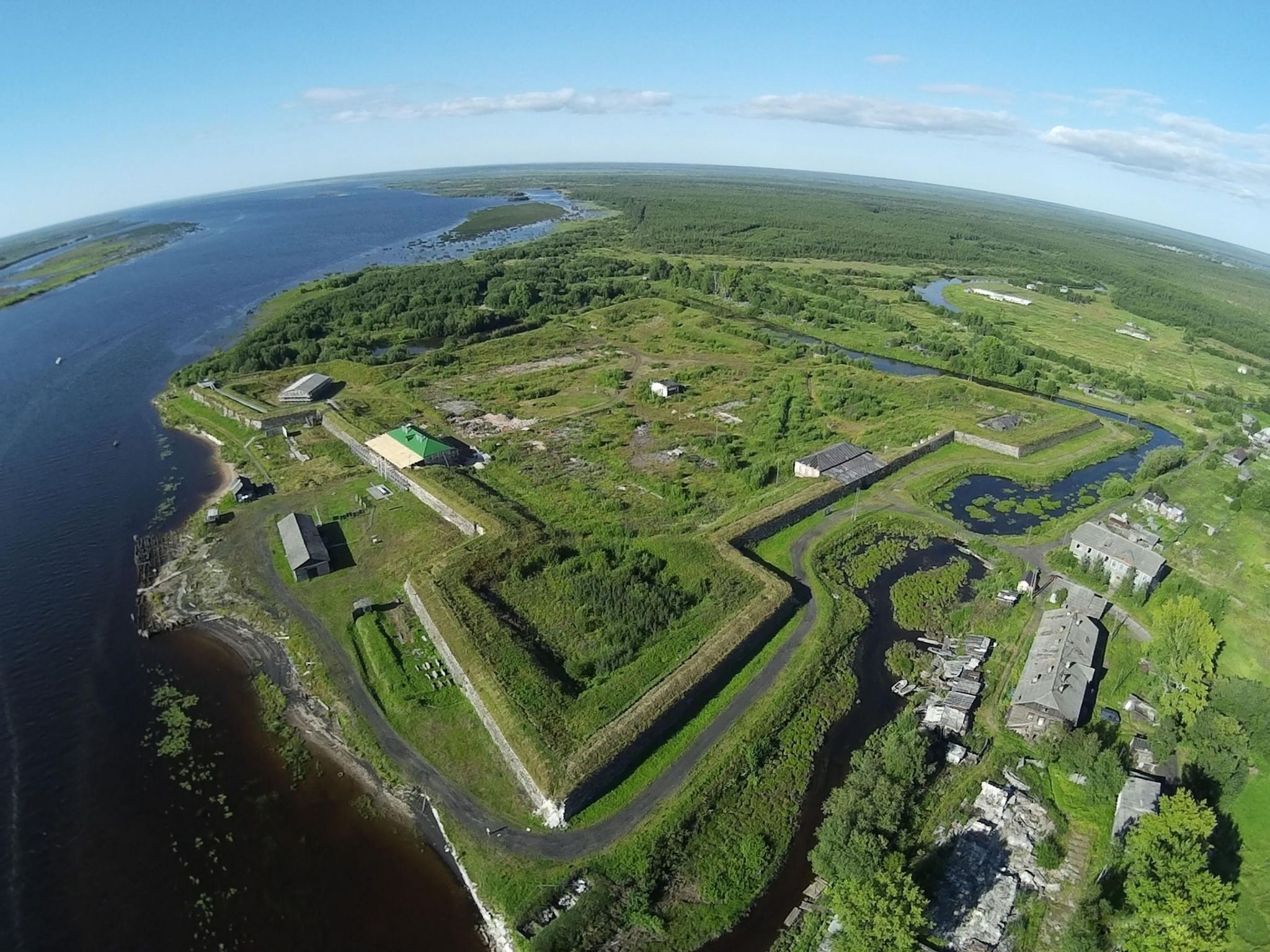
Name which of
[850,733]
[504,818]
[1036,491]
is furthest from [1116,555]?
[504,818]

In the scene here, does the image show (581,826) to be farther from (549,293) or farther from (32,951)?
(549,293)

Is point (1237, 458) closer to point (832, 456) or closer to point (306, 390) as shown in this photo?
point (832, 456)

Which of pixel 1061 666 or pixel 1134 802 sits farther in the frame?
pixel 1061 666

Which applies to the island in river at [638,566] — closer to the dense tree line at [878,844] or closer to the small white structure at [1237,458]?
the dense tree line at [878,844]

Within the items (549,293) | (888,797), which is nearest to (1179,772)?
(888,797)

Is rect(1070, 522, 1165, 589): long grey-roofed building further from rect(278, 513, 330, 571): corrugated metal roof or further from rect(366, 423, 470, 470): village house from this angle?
rect(278, 513, 330, 571): corrugated metal roof

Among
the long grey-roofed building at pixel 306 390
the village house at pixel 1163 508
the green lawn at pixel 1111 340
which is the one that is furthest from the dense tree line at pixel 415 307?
the village house at pixel 1163 508
